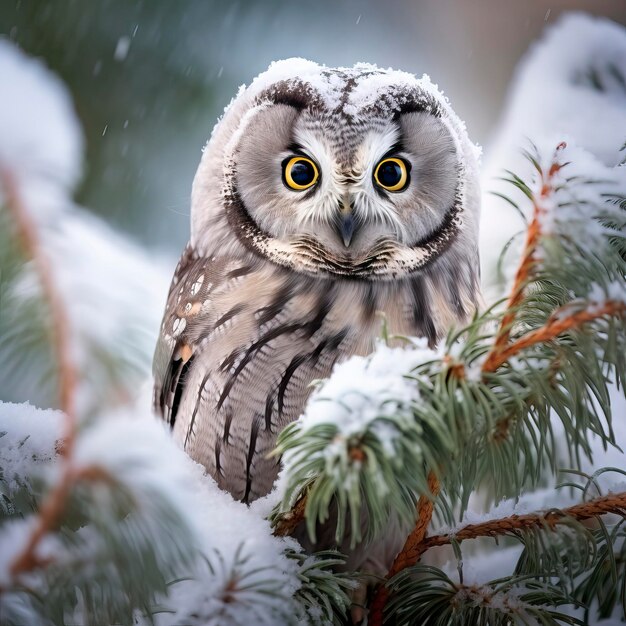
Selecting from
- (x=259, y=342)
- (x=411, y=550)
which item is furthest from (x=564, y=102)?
(x=411, y=550)

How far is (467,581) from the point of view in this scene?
79 centimetres

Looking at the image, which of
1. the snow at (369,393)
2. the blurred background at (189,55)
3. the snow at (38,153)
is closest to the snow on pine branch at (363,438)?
the snow at (369,393)

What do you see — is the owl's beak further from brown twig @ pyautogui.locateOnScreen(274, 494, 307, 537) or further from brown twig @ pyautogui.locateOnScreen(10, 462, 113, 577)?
brown twig @ pyautogui.locateOnScreen(10, 462, 113, 577)

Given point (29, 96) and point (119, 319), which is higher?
point (29, 96)

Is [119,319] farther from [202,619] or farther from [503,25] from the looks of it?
[503,25]

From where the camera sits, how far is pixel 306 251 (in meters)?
1.19

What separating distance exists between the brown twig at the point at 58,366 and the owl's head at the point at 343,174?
2.22ft

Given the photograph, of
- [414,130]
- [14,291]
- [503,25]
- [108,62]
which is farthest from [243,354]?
[503,25]

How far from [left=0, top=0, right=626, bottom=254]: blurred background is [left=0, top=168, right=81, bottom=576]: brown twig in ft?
2.92

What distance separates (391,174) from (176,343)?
0.50 metres

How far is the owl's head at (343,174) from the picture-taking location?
1149 mm

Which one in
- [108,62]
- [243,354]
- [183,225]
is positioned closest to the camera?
[243,354]

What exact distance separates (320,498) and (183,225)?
1.44 meters

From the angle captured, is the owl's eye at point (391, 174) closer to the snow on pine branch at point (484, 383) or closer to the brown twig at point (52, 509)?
the snow on pine branch at point (484, 383)
